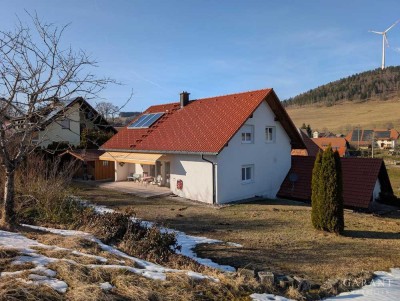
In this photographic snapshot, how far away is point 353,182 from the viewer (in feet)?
81.3

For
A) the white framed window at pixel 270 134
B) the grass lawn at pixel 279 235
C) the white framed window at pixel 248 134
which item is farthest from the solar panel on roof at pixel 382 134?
the white framed window at pixel 248 134

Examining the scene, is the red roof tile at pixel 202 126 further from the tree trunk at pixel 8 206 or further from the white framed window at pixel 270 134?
the tree trunk at pixel 8 206

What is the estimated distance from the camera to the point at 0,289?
575cm

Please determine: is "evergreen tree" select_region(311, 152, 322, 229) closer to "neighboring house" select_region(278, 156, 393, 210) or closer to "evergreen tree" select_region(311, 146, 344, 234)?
"evergreen tree" select_region(311, 146, 344, 234)

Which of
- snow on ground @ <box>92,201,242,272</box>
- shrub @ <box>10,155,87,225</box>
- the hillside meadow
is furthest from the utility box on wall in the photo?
the hillside meadow

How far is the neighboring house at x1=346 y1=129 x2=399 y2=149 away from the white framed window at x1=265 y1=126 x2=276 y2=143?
93.9 metres

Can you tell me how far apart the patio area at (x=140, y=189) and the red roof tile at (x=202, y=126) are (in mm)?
3076

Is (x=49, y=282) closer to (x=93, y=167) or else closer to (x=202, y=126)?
(x=202, y=126)

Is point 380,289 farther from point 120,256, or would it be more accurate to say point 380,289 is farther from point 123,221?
point 123,221

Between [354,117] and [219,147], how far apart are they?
16796 centimetres

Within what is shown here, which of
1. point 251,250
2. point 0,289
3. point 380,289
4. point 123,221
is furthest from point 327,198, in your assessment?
point 0,289

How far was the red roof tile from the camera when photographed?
77.7 ft

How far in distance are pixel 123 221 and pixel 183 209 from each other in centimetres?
899

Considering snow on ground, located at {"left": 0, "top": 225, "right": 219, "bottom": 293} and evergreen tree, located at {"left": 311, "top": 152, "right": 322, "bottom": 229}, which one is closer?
snow on ground, located at {"left": 0, "top": 225, "right": 219, "bottom": 293}
